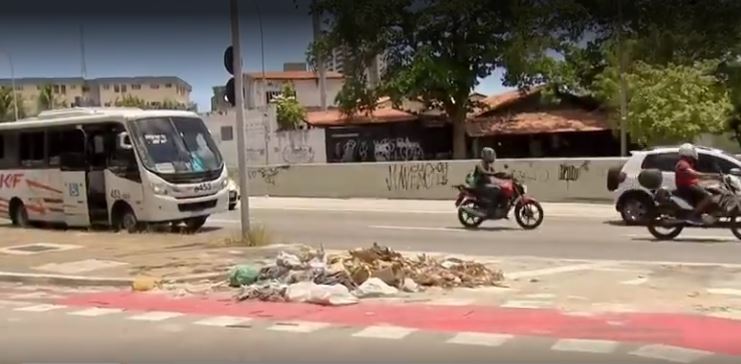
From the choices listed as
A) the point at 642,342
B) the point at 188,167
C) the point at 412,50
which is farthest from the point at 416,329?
the point at 412,50

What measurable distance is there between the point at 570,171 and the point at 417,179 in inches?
183

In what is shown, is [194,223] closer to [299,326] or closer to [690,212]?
[690,212]

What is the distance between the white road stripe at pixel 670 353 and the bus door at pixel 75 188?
13.9 metres

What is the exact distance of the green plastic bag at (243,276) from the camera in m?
9.82

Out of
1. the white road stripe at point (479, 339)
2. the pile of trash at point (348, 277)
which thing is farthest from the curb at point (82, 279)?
the white road stripe at point (479, 339)

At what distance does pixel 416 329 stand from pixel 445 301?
61.6 inches

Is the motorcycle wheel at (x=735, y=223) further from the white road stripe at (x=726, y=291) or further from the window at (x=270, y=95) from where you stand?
the window at (x=270, y=95)

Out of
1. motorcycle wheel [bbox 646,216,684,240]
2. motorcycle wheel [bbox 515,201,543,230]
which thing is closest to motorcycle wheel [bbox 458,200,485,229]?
motorcycle wheel [bbox 515,201,543,230]

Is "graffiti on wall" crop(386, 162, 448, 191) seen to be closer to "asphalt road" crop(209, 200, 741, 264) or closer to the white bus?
"asphalt road" crop(209, 200, 741, 264)

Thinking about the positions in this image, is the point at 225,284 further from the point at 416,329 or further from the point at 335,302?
the point at 416,329

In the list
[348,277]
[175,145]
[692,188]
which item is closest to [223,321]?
[348,277]

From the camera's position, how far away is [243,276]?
32.3 ft

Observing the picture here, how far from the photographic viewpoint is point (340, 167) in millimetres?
27688

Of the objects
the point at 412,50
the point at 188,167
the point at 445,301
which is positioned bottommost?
the point at 445,301
